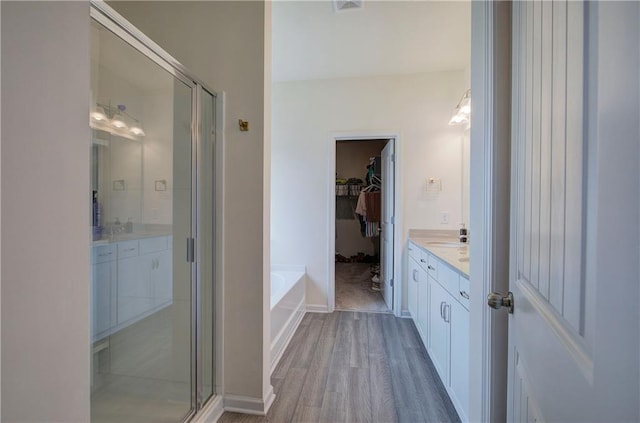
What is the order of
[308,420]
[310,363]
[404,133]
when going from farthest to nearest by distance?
[404,133] → [310,363] → [308,420]

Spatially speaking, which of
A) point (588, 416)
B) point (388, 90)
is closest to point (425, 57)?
point (388, 90)

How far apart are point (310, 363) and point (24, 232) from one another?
78.5 inches

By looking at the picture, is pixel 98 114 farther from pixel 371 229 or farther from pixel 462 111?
pixel 371 229

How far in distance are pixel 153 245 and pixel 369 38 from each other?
2380 mm

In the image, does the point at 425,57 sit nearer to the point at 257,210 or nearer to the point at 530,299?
the point at 257,210

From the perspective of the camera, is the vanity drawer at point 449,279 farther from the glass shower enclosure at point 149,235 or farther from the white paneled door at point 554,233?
the glass shower enclosure at point 149,235

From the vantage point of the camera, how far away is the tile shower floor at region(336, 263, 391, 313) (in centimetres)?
325

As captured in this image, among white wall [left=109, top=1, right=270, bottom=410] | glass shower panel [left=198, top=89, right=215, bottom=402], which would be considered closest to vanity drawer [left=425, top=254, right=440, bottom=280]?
white wall [left=109, top=1, right=270, bottom=410]

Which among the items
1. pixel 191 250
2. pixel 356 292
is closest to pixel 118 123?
pixel 191 250

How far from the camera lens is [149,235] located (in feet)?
4.70

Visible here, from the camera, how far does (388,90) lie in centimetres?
305

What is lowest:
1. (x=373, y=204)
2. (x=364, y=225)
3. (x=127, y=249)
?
(x=364, y=225)

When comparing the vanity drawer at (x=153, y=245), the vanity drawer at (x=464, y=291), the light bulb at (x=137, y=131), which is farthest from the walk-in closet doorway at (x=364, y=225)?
the light bulb at (x=137, y=131)

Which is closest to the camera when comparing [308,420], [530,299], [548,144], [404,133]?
[548,144]
